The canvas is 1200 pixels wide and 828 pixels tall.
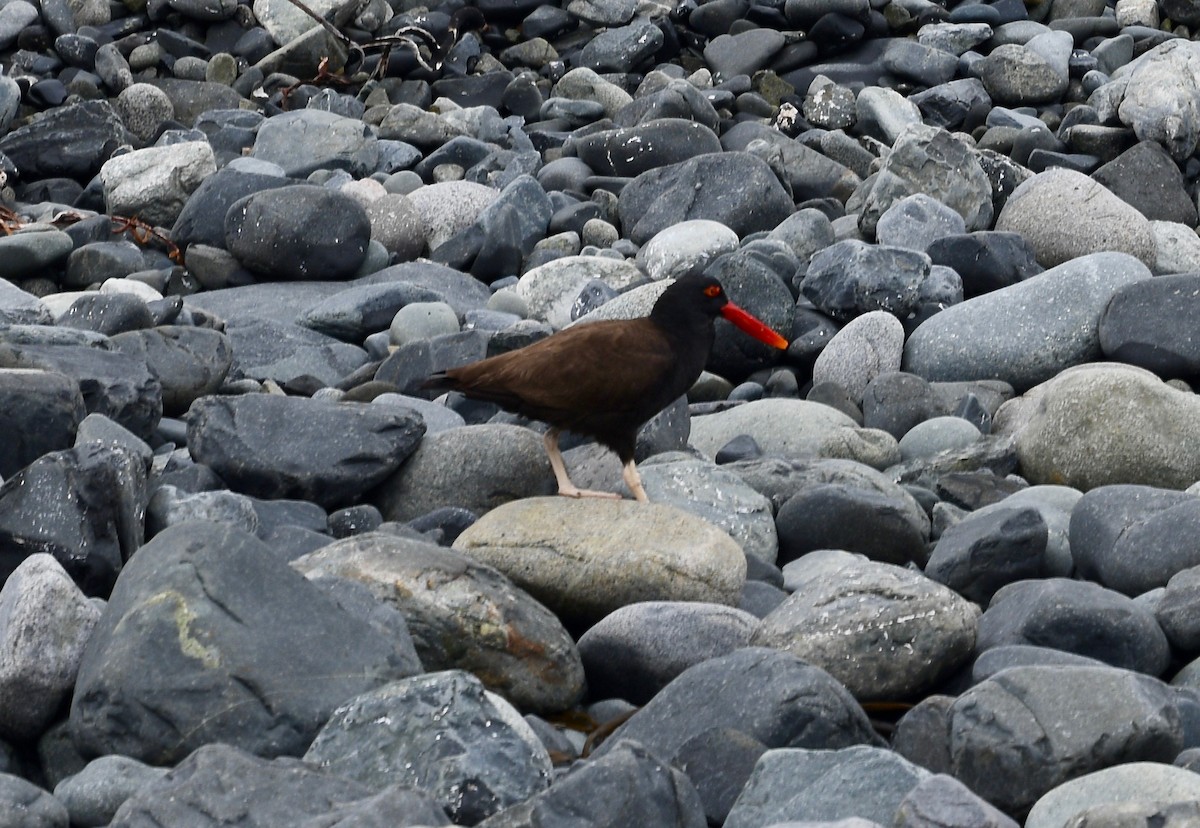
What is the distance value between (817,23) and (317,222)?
7326 millimetres

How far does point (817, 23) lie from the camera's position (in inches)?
645

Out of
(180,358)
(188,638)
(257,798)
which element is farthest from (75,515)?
(180,358)

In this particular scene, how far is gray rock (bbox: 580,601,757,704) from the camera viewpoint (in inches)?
194

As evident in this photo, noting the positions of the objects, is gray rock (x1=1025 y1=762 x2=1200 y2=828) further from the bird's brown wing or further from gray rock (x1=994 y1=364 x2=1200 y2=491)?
gray rock (x1=994 y1=364 x2=1200 y2=491)

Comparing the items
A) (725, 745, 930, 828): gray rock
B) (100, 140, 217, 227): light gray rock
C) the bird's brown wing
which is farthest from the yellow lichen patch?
(100, 140, 217, 227): light gray rock

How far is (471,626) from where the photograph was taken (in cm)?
486

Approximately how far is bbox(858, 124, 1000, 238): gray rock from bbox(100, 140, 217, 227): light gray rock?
16.3 ft

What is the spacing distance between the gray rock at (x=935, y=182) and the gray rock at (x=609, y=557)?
5.91 m

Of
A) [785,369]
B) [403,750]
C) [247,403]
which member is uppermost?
[403,750]

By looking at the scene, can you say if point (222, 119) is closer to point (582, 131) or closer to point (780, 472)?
point (582, 131)

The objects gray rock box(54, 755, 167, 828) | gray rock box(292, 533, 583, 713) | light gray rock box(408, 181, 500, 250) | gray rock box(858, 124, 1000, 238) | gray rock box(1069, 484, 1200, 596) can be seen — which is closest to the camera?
gray rock box(54, 755, 167, 828)

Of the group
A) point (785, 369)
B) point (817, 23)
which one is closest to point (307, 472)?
point (785, 369)

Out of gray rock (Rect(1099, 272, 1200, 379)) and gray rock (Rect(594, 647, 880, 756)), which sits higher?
gray rock (Rect(594, 647, 880, 756))

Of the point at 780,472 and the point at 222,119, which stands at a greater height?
the point at 780,472
